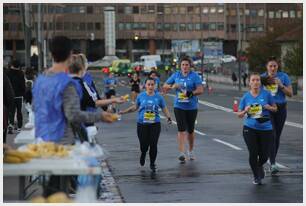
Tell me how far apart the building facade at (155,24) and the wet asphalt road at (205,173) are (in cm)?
14367

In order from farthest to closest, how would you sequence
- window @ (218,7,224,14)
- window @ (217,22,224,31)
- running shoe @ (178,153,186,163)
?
1. window @ (217,22,224,31)
2. window @ (218,7,224,14)
3. running shoe @ (178,153,186,163)

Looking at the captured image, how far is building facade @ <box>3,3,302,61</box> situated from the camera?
16838 centimetres

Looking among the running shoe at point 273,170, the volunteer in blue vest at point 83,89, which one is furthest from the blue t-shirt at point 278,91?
the volunteer in blue vest at point 83,89

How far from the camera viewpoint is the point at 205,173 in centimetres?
1515

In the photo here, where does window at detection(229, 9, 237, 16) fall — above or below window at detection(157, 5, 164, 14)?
below

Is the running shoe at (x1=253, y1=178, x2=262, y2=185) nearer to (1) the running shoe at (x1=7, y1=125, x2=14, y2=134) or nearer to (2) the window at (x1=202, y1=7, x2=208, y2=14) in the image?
(1) the running shoe at (x1=7, y1=125, x2=14, y2=134)

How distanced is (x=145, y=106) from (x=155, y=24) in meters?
158

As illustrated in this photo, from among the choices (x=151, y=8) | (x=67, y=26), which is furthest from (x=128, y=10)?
(x=67, y=26)

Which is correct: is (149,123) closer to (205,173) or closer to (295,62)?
(205,173)

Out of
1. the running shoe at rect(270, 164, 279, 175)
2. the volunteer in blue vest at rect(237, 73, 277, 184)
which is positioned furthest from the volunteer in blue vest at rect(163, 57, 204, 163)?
the volunteer in blue vest at rect(237, 73, 277, 184)

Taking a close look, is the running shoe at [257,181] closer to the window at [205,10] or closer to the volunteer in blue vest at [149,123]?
the volunteer in blue vest at [149,123]

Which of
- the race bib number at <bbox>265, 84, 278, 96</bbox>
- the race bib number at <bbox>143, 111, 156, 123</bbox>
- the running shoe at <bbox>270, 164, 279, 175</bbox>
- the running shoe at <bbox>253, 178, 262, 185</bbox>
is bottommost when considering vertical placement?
the running shoe at <bbox>270, 164, 279, 175</bbox>

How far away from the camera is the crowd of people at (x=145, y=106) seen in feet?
28.1

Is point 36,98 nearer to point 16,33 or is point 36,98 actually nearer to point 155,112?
point 155,112
